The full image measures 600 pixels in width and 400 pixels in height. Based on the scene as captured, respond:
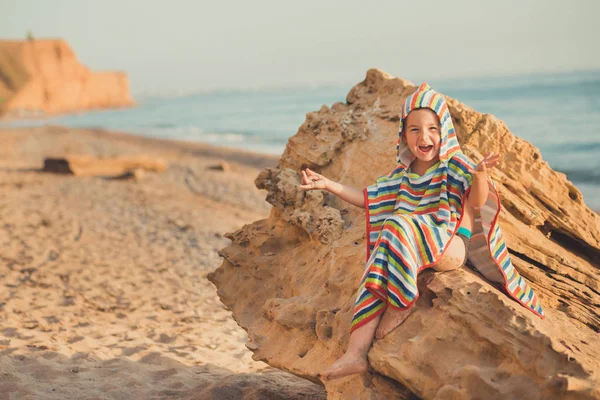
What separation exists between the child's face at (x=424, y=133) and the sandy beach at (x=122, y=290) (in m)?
2.16

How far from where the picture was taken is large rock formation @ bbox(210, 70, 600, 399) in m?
2.42

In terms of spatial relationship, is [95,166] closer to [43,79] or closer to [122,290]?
[122,290]

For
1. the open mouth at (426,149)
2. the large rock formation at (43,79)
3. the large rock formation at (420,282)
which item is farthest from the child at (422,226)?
the large rock formation at (43,79)

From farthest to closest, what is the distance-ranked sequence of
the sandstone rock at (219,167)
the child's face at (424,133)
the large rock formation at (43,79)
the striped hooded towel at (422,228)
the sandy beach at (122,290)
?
1. the large rock formation at (43,79)
2. the sandstone rock at (219,167)
3. the sandy beach at (122,290)
4. the child's face at (424,133)
5. the striped hooded towel at (422,228)

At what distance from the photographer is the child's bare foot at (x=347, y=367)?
2699mm

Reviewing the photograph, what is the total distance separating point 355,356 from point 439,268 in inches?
24.2

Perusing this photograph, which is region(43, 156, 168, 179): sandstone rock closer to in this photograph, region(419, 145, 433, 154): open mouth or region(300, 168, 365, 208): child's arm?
region(300, 168, 365, 208): child's arm

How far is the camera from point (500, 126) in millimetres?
3768

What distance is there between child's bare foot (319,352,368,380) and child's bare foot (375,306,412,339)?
0.48ft

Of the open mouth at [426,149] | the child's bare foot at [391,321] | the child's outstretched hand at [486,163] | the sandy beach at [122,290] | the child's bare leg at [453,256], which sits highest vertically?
the open mouth at [426,149]


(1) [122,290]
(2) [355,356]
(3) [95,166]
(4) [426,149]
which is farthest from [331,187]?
(3) [95,166]

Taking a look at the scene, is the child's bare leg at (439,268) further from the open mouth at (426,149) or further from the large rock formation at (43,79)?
the large rock formation at (43,79)

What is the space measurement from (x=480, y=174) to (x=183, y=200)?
30.7 ft

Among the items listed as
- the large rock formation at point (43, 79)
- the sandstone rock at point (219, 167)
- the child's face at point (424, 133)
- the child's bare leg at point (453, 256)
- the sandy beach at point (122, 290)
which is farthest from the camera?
the large rock formation at point (43, 79)
